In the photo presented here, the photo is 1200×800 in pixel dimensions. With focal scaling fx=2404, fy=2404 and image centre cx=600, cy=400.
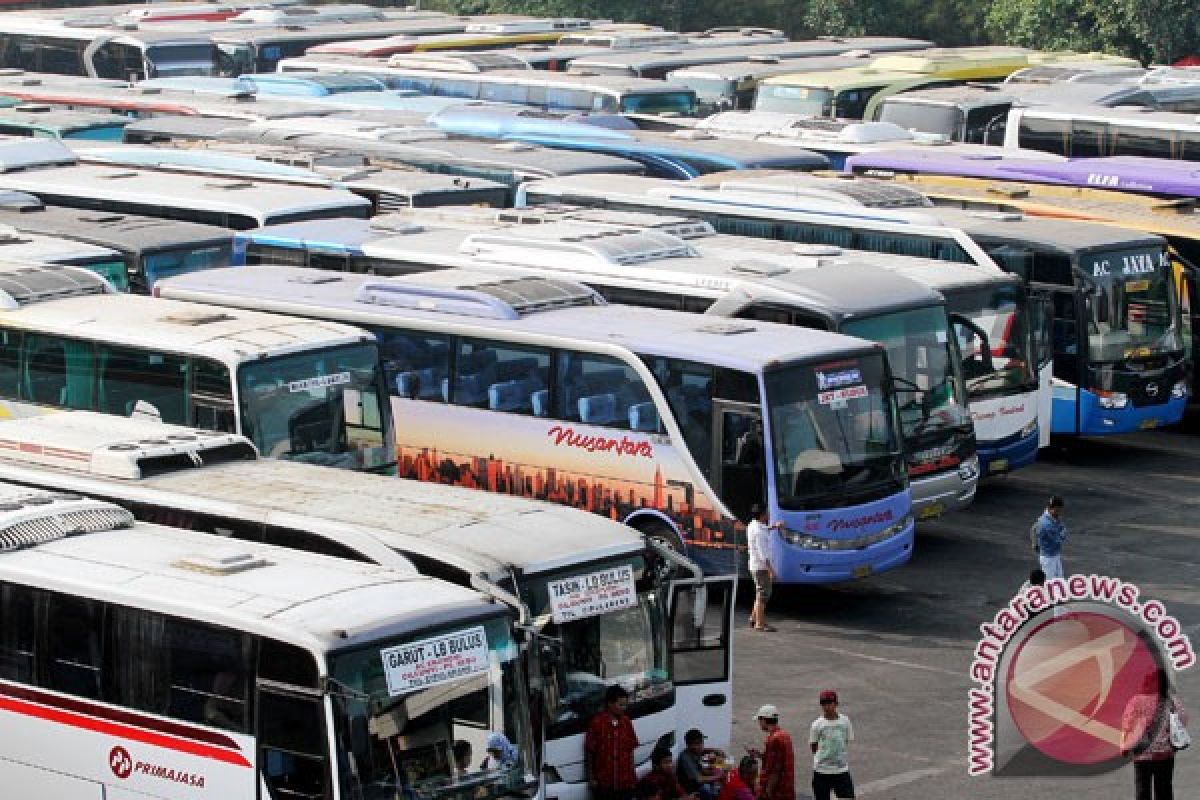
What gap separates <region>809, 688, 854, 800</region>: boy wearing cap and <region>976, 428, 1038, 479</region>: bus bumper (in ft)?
31.5

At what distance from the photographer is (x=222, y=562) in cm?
1502

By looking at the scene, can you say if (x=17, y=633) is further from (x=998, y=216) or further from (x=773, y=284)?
(x=998, y=216)

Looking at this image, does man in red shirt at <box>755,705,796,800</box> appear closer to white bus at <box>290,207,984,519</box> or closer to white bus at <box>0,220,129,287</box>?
white bus at <box>290,207,984,519</box>

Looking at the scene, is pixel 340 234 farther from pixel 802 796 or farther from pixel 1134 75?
pixel 1134 75

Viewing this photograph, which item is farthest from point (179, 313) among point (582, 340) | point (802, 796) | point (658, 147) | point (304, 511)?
point (658, 147)

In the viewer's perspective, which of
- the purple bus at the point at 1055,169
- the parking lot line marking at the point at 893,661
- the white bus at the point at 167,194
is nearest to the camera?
the parking lot line marking at the point at 893,661

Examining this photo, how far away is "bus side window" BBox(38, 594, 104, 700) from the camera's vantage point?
14.9 meters

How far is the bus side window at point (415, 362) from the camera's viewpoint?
23.6 m

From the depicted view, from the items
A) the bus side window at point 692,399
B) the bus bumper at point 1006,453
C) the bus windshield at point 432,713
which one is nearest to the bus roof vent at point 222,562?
the bus windshield at point 432,713

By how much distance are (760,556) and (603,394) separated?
7.37 feet

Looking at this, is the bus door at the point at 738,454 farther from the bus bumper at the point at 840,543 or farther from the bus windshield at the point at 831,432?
the bus bumper at the point at 840,543

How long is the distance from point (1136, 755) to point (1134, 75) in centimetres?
3209

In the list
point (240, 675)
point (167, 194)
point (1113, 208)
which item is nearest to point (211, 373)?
point (240, 675)

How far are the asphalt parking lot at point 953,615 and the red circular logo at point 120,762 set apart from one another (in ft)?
17.3
